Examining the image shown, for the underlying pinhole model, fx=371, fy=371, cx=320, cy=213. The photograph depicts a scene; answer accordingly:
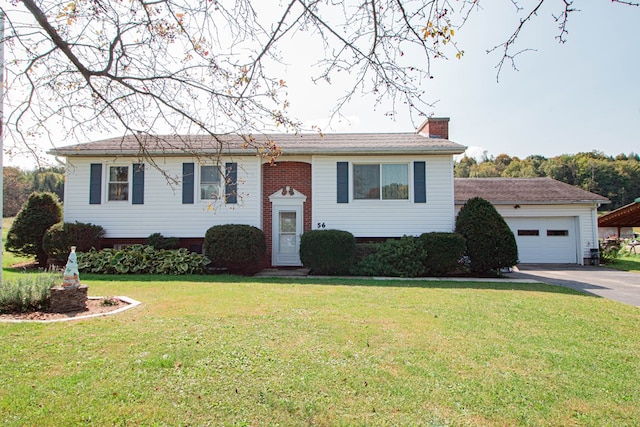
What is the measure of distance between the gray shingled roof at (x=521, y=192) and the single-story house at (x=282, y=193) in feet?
13.8

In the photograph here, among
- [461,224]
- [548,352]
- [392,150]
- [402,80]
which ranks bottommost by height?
[548,352]

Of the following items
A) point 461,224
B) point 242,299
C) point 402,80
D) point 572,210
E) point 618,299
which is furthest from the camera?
point 572,210

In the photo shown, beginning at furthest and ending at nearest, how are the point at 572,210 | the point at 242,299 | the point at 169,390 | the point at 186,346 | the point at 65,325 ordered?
1. the point at 572,210
2. the point at 242,299
3. the point at 65,325
4. the point at 186,346
5. the point at 169,390

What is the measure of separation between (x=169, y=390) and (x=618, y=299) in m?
9.22

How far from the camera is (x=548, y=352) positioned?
4375mm

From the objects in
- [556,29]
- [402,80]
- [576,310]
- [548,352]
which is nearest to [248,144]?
[402,80]

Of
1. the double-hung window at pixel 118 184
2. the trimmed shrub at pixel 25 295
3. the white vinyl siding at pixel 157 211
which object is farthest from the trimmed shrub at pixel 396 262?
the double-hung window at pixel 118 184

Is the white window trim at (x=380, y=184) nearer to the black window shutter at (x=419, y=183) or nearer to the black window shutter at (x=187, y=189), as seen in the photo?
the black window shutter at (x=419, y=183)

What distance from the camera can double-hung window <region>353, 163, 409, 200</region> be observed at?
13.1 meters

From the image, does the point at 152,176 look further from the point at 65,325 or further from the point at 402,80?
the point at 402,80

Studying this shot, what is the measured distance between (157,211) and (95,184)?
2429 mm

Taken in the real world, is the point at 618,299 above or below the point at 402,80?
below

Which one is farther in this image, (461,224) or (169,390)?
(461,224)

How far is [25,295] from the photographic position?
608cm
